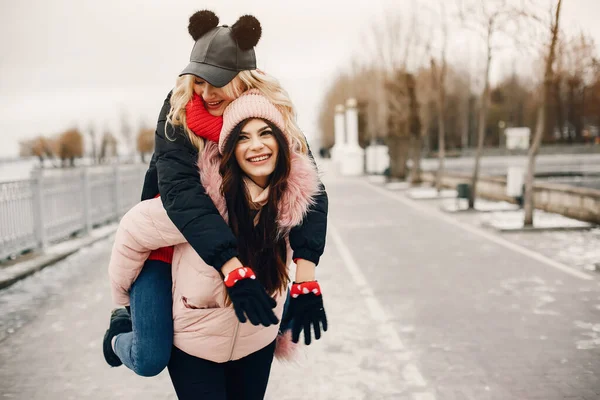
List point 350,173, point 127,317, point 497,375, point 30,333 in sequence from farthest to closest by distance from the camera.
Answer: point 350,173, point 30,333, point 497,375, point 127,317

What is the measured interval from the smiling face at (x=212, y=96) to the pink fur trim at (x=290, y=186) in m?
0.13

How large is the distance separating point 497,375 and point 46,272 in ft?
23.8

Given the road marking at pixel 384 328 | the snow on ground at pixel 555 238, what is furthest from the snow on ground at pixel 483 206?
the road marking at pixel 384 328

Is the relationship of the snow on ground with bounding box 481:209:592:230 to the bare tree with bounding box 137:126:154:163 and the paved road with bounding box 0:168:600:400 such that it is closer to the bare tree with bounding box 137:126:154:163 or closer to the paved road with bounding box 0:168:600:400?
the paved road with bounding box 0:168:600:400

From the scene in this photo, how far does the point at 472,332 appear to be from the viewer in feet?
19.4

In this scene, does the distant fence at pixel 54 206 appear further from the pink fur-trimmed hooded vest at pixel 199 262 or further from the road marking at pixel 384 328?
the pink fur-trimmed hooded vest at pixel 199 262

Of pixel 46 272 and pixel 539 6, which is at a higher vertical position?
pixel 539 6

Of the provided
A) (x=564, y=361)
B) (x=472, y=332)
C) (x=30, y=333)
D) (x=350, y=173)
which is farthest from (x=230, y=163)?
(x=350, y=173)

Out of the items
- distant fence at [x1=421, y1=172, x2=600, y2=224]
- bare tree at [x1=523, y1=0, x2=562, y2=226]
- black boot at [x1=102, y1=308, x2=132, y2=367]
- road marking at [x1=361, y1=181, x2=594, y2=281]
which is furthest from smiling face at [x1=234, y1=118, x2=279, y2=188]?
distant fence at [x1=421, y1=172, x2=600, y2=224]

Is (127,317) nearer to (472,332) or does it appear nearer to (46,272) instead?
(472,332)

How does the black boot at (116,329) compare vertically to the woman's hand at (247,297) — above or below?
below

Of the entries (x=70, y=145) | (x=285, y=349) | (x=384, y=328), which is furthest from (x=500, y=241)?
(x=70, y=145)

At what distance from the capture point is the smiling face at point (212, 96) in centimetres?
217

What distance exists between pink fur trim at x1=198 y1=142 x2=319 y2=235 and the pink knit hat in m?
0.06
